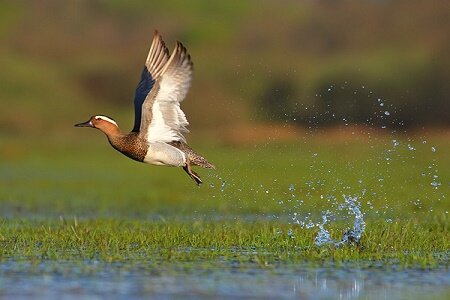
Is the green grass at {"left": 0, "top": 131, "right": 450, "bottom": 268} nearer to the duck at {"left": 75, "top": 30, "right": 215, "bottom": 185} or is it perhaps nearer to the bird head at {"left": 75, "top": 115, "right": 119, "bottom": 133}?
the duck at {"left": 75, "top": 30, "right": 215, "bottom": 185}

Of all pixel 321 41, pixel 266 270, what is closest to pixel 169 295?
pixel 266 270

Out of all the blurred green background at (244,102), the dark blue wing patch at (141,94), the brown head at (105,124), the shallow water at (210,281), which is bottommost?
the shallow water at (210,281)

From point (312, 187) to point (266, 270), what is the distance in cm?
749

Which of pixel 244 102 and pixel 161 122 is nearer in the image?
pixel 161 122

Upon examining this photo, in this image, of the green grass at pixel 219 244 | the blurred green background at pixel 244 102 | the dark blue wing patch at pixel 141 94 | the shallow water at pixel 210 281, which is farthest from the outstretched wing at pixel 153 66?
the blurred green background at pixel 244 102

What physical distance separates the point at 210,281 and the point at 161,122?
8.43 ft

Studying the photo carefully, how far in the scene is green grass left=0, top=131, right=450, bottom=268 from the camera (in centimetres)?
891

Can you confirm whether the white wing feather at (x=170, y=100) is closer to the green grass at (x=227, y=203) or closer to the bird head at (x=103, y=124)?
the bird head at (x=103, y=124)

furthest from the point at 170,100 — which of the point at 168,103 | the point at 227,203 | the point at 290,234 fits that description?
the point at 227,203

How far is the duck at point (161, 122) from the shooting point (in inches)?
387

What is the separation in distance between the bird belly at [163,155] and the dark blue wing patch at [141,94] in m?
0.26

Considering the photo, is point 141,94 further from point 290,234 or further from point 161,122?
point 290,234

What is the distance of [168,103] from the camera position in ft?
32.6

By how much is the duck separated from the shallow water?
1661 mm
